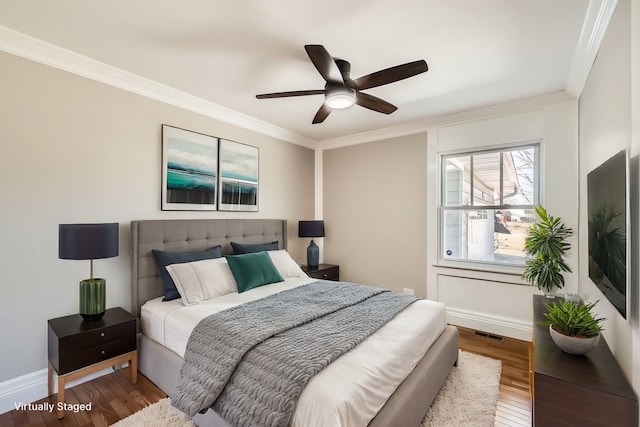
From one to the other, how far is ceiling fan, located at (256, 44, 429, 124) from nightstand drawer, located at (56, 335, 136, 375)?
7.45 feet

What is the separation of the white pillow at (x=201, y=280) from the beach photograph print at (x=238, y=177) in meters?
0.92

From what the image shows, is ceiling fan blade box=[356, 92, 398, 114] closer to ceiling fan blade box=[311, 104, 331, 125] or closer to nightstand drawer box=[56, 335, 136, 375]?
ceiling fan blade box=[311, 104, 331, 125]

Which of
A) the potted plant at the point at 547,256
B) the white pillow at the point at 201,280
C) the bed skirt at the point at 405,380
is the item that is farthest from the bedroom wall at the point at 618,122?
the white pillow at the point at 201,280

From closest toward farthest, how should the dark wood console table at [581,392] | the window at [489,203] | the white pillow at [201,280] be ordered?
the dark wood console table at [581,392], the white pillow at [201,280], the window at [489,203]

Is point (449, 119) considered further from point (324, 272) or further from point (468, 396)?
point (468, 396)

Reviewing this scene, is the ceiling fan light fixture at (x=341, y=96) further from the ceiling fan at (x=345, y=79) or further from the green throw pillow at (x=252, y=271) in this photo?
the green throw pillow at (x=252, y=271)

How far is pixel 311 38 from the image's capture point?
209 cm

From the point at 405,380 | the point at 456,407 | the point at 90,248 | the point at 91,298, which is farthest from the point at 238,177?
the point at 456,407

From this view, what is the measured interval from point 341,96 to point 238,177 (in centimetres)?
194

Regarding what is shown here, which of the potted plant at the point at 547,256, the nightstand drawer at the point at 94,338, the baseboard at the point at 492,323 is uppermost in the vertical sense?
the potted plant at the point at 547,256

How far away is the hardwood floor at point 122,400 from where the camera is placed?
6.39 feet

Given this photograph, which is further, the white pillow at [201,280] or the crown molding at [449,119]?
the crown molding at [449,119]

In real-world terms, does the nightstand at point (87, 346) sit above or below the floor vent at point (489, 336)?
above

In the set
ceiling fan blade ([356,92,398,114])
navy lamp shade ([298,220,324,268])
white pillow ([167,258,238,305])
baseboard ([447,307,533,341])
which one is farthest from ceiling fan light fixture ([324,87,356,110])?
baseboard ([447,307,533,341])
